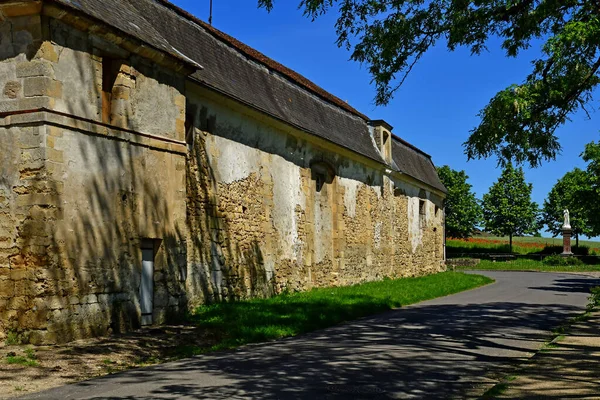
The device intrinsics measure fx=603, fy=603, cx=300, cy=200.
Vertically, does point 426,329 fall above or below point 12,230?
below

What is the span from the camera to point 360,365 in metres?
7.43

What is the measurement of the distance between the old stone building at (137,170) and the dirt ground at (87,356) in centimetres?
44

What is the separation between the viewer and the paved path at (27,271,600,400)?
6.03 metres

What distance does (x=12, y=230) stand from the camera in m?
8.95

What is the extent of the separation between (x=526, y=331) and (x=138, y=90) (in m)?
8.15

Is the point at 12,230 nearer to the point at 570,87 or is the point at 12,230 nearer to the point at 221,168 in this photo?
the point at 221,168

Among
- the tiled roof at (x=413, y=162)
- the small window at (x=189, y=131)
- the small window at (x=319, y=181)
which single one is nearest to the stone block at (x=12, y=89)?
the small window at (x=189, y=131)

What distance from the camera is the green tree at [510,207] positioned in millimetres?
58688

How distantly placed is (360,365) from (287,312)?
530 cm

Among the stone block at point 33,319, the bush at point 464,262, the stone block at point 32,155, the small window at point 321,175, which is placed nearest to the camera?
the stone block at point 33,319

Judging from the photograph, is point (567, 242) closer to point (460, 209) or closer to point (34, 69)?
point (460, 209)

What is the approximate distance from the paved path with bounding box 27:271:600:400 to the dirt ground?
0.46 m

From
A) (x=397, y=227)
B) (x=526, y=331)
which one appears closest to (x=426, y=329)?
(x=526, y=331)

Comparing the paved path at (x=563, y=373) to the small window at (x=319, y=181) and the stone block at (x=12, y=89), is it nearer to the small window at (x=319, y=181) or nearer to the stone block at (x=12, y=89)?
the stone block at (x=12, y=89)
